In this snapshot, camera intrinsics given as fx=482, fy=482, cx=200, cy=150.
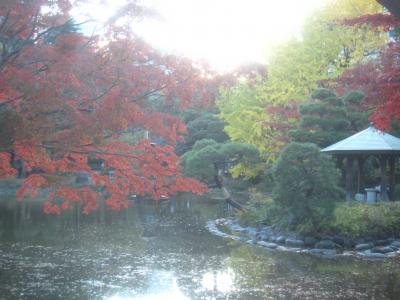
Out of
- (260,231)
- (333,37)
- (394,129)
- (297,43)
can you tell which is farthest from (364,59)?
(260,231)

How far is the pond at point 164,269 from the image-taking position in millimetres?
7327

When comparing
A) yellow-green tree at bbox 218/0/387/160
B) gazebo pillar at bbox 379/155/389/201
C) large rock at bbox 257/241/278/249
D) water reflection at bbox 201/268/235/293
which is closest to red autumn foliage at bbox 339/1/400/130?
water reflection at bbox 201/268/235/293

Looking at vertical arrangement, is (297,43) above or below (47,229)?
above

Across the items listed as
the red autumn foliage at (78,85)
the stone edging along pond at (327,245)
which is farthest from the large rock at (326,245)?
the red autumn foliage at (78,85)

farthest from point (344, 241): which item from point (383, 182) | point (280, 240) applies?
point (383, 182)

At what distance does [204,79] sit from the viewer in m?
6.79

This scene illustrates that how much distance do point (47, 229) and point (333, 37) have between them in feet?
45.7

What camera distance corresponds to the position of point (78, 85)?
18.9 ft

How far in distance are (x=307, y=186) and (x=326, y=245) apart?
146 centimetres

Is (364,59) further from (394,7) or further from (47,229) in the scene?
(394,7)

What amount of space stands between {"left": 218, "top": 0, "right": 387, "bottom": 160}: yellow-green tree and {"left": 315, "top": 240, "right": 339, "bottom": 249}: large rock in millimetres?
8435

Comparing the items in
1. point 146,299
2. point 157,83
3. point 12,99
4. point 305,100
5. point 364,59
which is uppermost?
point 364,59

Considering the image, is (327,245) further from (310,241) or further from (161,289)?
(161,289)

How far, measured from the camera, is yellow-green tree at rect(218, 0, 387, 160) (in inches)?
790
